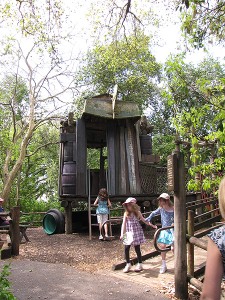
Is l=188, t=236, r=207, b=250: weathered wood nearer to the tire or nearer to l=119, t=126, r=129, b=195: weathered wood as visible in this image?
l=119, t=126, r=129, b=195: weathered wood

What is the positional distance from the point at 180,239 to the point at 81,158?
7.08m

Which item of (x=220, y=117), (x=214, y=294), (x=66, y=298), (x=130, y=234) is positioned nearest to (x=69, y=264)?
(x=130, y=234)

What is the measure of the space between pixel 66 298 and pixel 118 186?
23.6ft

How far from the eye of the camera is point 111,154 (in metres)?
12.3

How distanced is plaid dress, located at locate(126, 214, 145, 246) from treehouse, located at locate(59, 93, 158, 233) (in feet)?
16.3

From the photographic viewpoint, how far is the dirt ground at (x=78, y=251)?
7.84 metres

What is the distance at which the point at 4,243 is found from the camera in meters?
8.71

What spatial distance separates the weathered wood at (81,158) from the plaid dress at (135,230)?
16.3 feet

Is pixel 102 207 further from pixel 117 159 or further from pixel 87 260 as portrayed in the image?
pixel 87 260

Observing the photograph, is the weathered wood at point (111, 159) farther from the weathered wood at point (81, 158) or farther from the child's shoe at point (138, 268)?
the child's shoe at point (138, 268)

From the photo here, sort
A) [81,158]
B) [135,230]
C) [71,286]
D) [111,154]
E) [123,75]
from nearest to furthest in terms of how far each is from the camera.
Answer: [71,286] → [135,230] → [81,158] → [111,154] → [123,75]

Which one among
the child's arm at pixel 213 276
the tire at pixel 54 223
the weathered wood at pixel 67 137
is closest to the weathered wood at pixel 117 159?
the weathered wood at pixel 67 137

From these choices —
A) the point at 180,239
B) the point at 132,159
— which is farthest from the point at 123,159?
the point at 180,239

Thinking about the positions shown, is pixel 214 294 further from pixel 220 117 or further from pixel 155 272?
pixel 155 272
